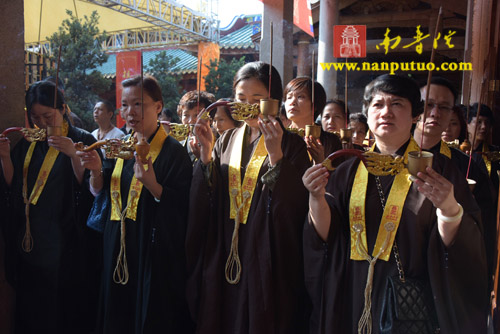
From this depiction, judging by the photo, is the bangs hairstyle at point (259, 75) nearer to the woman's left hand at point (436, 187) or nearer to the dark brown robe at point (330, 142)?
the dark brown robe at point (330, 142)

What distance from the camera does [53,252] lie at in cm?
284

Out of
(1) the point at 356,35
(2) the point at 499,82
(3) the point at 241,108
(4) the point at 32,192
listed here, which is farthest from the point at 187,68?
(3) the point at 241,108

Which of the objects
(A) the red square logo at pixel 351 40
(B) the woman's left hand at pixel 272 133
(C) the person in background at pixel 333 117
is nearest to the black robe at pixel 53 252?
(B) the woman's left hand at pixel 272 133

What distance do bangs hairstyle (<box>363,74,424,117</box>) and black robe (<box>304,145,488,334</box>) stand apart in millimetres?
267

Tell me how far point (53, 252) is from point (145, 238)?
727 mm

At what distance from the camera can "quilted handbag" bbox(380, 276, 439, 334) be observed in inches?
70.9

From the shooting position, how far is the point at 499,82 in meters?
4.96

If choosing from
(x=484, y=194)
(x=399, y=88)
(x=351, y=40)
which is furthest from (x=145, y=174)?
(x=351, y=40)

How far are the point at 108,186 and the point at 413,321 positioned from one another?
1.87m

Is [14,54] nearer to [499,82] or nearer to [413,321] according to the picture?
[413,321]

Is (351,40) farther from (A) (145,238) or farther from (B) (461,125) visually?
(A) (145,238)

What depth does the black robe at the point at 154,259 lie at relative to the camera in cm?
252

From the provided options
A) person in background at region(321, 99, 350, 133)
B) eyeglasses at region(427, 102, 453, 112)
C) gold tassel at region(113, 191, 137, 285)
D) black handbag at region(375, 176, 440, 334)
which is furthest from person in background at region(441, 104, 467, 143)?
gold tassel at region(113, 191, 137, 285)

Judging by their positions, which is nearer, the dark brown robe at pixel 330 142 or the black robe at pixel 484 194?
the black robe at pixel 484 194
